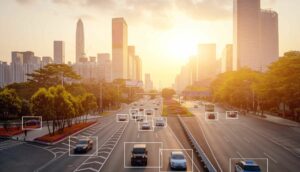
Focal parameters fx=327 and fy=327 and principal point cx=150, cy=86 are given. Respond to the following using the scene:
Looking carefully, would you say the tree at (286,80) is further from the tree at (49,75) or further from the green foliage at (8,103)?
the tree at (49,75)

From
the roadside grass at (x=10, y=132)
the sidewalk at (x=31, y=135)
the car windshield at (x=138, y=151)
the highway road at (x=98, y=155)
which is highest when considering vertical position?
the car windshield at (x=138, y=151)

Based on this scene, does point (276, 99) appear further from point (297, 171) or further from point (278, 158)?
point (297, 171)

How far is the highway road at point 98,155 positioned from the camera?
31.0 metres

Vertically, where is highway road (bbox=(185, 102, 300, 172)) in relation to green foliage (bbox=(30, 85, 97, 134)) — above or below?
below

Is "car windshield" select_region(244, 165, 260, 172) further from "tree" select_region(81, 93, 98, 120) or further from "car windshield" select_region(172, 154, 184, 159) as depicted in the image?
"tree" select_region(81, 93, 98, 120)

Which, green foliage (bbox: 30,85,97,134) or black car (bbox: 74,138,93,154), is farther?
green foliage (bbox: 30,85,97,134)

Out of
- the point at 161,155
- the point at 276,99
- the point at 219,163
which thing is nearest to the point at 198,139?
the point at 161,155

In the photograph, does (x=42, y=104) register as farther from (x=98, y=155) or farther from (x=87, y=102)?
(x=87, y=102)

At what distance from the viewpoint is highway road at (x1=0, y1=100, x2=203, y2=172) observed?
1221 inches

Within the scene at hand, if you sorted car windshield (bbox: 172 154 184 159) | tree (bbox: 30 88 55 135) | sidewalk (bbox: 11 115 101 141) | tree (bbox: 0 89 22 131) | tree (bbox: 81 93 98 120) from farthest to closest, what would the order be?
tree (bbox: 81 93 98 120), tree (bbox: 0 89 22 131), sidewalk (bbox: 11 115 101 141), tree (bbox: 30 88 55 135), car windshield (bbox: 172 154 184 159)

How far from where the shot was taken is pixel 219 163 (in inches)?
1228

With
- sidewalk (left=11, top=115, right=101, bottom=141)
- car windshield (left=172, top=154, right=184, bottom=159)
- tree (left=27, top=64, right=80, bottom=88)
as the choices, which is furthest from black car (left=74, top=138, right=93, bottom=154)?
tree (left=27, top=64, right=80, bottom=88)

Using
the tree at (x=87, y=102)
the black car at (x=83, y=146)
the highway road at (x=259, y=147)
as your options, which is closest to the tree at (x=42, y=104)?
the black car at (x=83, y=146)

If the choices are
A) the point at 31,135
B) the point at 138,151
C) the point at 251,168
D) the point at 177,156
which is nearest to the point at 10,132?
the point at 31,135
